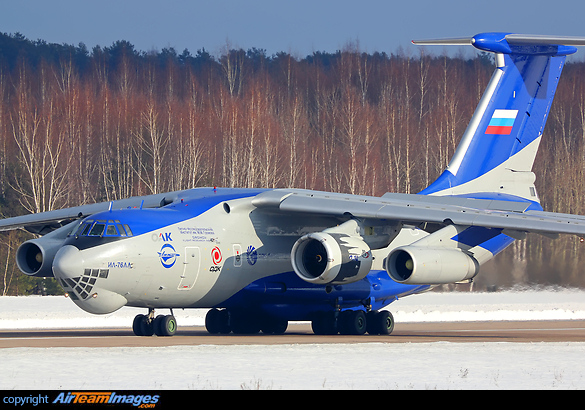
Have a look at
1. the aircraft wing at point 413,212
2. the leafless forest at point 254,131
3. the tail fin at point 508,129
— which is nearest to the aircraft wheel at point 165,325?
the aircraft wing at point 413,212

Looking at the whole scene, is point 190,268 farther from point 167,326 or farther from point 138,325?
point 138,325

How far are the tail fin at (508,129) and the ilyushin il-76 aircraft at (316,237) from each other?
23mm

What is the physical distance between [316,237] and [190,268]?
205 cm

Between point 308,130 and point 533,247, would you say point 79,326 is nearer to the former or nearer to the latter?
point 533,247

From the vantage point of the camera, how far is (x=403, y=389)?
25.2 feet

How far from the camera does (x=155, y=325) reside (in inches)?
577

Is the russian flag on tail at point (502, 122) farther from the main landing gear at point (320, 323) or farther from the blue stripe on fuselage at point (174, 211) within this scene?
the blue stripe on fuselage at point (174, 211)

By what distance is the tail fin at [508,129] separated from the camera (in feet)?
57.9

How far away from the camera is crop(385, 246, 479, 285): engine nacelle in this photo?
14.0m

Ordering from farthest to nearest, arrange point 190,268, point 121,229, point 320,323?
1. point 320,323
2. point 190,268
3. point 121,229

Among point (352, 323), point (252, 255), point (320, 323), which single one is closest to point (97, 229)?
point (252, 255)

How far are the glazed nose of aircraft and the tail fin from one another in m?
7.16
